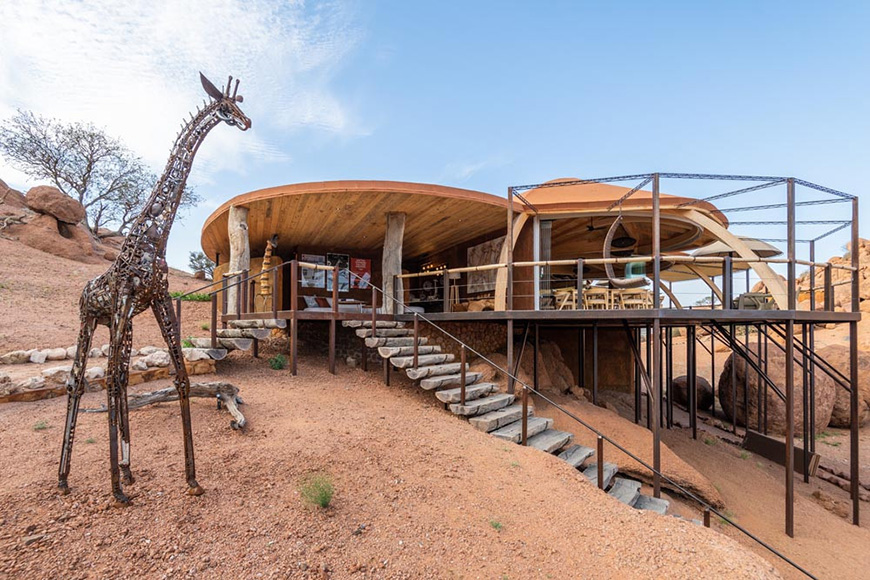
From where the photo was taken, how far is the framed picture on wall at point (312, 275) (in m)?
12.4

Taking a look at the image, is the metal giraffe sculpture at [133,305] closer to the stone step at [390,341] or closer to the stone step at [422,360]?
the stone step at [422,360]

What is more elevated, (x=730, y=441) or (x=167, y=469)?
(x=167, y=469)

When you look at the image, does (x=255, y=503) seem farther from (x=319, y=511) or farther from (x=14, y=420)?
(x=14, y=420)

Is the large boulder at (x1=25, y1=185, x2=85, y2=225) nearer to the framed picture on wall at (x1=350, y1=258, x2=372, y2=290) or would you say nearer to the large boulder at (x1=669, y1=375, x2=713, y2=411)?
the framed picture on wall at (x1=350, y1=258, x2=372, y2=290)

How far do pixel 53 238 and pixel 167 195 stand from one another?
71.0 ft

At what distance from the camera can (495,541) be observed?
3.41 meters

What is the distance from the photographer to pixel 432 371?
6867mm

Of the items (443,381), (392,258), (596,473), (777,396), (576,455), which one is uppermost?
(392,258)

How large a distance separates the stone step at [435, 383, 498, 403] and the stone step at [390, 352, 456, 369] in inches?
Answer: 26.3

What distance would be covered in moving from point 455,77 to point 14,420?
11800mm

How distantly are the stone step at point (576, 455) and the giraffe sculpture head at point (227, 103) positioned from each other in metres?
5.73

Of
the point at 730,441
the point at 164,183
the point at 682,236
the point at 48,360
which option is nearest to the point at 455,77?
the point at 682,236

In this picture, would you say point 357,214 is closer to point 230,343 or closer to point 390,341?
point 390,341

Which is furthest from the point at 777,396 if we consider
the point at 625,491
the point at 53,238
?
the point at 53,238
